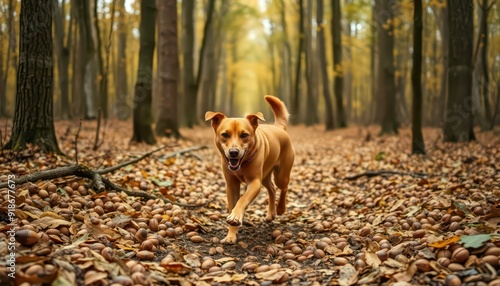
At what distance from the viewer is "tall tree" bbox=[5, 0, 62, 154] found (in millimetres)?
6016

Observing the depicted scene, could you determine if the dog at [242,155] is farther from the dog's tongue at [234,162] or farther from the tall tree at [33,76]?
the tall tree at [33,76]

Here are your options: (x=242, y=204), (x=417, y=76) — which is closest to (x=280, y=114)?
(x=242, y=204)

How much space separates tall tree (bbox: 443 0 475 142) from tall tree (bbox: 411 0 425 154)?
260 cm

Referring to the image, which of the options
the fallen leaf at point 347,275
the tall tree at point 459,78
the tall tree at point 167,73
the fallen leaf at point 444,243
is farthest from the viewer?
the tall tree at point 167,73

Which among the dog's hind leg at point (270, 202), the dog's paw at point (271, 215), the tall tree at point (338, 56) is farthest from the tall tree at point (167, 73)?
the tall tree at point (338, 56)

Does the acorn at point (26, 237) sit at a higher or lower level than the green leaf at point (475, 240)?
higher

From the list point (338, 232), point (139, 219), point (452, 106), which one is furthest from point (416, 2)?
point (139, 219)

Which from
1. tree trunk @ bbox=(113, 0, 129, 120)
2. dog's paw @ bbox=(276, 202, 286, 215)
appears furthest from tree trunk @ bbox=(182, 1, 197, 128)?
dog's paw @ bbox=(276, 202, 286, 215)

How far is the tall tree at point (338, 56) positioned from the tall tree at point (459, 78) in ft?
26.8

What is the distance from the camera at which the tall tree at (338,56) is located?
18672 mm

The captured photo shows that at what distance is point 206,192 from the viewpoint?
645 centimetres

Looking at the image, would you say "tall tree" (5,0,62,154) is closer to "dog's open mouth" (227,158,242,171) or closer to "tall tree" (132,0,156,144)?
"dog's open mouth" (227,158,242,171)

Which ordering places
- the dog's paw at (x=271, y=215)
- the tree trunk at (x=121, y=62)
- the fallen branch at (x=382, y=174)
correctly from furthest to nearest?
the tree trunk at (x=121, y=62), the fallen branch at (x=382, y=174), the dog's paw at (x=271, y=215)

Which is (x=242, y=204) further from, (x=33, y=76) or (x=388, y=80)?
(x=388, y=80)
